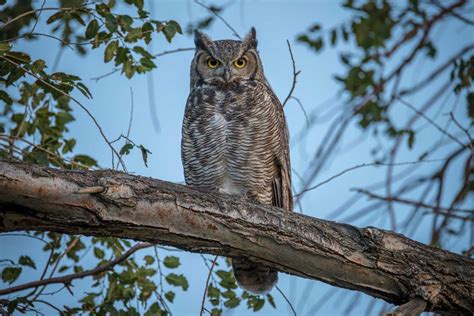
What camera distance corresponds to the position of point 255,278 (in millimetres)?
3115

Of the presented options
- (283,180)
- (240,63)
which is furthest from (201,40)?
(283,180)

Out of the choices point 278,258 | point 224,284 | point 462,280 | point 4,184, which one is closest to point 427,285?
point 462,280

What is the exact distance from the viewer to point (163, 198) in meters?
2.14

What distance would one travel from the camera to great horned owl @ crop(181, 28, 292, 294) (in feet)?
10.3

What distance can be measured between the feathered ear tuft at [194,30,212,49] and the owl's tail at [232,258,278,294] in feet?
4.07

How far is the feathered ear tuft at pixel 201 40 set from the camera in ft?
11.5

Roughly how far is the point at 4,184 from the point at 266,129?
1.62 m

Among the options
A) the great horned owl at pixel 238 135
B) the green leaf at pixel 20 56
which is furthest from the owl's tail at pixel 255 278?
the green leaf at pixel 20 56

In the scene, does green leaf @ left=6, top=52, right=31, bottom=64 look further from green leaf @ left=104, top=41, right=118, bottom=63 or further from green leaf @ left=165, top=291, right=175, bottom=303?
green leaf @ left=165, top=291, right=175, bottom=303

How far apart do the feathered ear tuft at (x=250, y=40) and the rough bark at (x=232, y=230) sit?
1387mm

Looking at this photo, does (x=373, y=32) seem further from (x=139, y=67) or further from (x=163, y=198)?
(x=163, y=198)

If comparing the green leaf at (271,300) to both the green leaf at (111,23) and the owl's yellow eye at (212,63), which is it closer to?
the owl's yellow eye at (212,63)

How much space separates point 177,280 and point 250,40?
59.3 inches

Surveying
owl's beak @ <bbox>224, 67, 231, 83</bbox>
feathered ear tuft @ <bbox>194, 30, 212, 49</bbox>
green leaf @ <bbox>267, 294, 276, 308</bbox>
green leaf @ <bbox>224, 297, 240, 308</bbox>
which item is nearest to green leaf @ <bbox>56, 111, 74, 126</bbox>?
owl's beak @ <bbox>224, 67, 231, 83</bbox>
